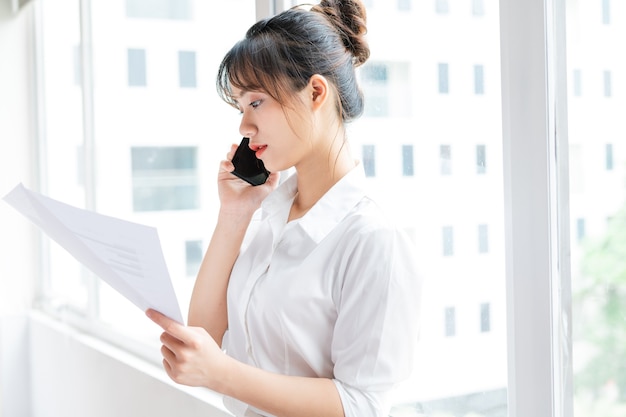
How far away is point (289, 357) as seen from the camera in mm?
1264

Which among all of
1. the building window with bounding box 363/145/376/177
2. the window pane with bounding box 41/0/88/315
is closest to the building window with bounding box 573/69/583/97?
the building window with bounding box 363/145/376/177

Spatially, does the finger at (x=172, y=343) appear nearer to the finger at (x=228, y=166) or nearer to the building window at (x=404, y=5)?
the finger at (x=228, y=166)

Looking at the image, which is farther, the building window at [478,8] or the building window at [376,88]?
the building window at [376,88]

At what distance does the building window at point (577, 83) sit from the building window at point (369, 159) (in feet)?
1.80

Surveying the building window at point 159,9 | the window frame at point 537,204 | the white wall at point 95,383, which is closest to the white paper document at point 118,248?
the window frame at point 537,204

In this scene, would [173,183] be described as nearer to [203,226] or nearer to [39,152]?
[203,226]

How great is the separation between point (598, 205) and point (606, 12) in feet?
0.92

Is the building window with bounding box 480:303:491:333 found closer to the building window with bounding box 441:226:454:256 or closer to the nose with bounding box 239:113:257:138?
the building window with bounding box 441:226:454:256

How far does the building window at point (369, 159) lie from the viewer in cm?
167

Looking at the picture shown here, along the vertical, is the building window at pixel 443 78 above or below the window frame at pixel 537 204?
above

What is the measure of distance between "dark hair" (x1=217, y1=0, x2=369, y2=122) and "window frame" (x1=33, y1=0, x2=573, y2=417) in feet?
0.81

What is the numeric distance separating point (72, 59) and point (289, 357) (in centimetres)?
259

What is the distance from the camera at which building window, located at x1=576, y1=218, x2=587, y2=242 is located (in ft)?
3.88

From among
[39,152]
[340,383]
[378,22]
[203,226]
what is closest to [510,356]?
[340,383]
